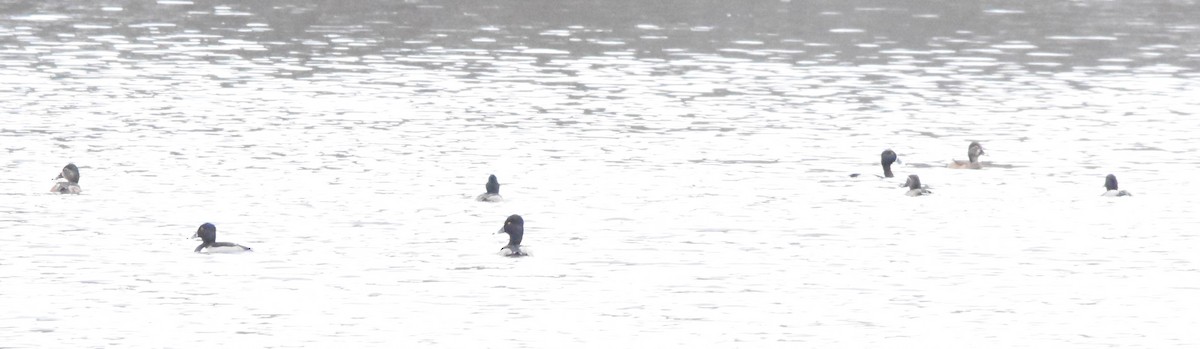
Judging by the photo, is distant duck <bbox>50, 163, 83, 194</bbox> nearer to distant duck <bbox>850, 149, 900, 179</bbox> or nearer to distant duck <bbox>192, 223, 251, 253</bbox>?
distant duck <bbox>192, 223, 251, 253</bbox>

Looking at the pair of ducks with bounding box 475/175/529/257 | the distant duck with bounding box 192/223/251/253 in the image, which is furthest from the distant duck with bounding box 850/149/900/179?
the distant duck with bounding box 192/223/251/253

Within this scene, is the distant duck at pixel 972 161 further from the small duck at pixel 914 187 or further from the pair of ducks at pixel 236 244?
the pair of ducks at pixel 236 244

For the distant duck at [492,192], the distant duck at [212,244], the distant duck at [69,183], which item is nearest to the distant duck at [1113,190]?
the distant duck at [492,192]

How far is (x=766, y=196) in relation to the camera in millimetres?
32281

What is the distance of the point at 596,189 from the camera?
32781 mm

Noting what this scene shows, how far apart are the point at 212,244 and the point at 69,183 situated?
6.16 m

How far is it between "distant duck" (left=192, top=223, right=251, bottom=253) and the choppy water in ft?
1.10

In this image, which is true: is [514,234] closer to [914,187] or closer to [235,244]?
[235,244]

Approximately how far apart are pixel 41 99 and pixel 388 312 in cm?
2567

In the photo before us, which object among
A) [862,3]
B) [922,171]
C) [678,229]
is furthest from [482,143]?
[862,3]

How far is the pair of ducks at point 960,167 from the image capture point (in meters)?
32.0

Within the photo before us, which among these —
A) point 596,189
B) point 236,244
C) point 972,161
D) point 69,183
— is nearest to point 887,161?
point 972,161

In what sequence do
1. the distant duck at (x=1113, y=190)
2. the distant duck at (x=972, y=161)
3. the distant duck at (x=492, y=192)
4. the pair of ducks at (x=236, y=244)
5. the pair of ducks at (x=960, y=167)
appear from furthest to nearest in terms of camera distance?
the distant duck at (x=972, y=161), the pair of ducks at (x=960, y=167), the distant duck at (x=1113, y=190), the distant duck at (x=492, y=192), the pair of ducks at (x=236, y=244)

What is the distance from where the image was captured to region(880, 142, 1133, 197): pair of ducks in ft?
105
